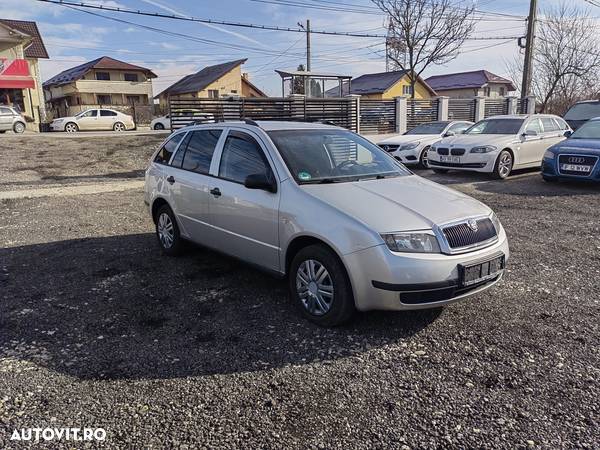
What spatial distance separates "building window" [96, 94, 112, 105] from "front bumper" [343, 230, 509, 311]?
5013cm

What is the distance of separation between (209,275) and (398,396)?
2780 mm

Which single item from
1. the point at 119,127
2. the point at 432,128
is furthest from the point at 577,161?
the point at 119,127

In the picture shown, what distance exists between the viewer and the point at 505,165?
38.8 feet

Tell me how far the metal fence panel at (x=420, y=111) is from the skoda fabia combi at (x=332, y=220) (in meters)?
18.4

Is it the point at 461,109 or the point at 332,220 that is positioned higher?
the point at 461,109

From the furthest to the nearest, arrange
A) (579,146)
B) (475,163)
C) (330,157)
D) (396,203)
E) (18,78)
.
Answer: (18,78), (475,163), (579,146), (330,157), (396,203)

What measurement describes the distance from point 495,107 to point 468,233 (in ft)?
82.3

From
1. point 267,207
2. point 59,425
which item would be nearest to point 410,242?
point 267,207

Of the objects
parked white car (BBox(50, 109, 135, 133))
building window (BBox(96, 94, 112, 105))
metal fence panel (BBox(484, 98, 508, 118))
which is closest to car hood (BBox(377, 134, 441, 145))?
metal fence panel (BBox(484, 98, 508, 118))

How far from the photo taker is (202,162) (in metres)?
5.20

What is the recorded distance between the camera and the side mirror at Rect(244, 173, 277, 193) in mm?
4125

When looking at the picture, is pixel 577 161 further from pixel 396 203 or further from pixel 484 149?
pixel 396 203

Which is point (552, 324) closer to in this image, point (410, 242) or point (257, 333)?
point (410, 242)

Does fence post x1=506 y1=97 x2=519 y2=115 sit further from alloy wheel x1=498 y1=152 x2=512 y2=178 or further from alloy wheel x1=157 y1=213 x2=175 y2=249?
alloy wheel x1=157 y1=213 x2=175 y2=249
